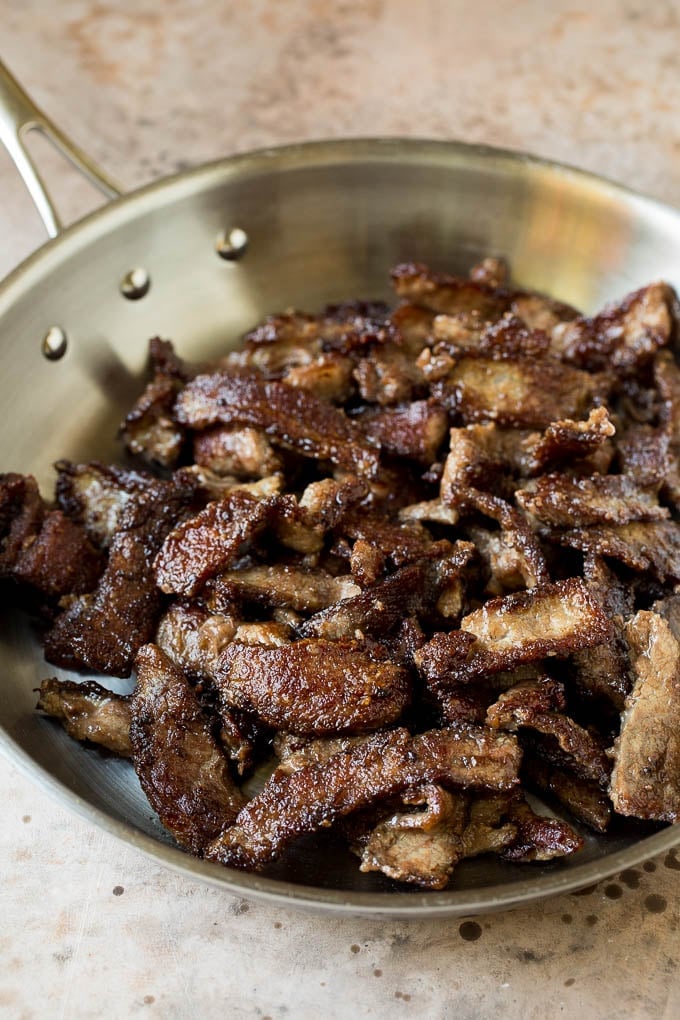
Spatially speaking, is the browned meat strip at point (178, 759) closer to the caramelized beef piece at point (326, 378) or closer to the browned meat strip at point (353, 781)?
the browned meat strip at point (353, 781)

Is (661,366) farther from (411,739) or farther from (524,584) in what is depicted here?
(411,739)

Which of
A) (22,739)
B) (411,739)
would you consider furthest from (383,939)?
(22,739)

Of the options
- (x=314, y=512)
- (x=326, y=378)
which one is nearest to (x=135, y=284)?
(x=326, y=378)

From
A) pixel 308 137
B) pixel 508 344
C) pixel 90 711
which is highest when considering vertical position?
pixel 308 137

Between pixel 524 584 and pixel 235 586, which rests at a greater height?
pixel 235 586

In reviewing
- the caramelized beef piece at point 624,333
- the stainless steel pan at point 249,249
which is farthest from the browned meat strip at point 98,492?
the caramelized beef piece at point 624,333

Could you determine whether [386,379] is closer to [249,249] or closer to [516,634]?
[249,249]

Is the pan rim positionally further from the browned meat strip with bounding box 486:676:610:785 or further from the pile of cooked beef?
the browned meat strip with bounding box 486:676:610:785
